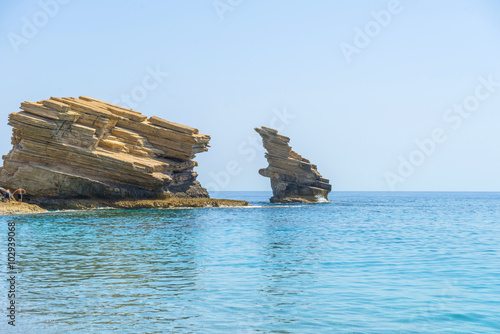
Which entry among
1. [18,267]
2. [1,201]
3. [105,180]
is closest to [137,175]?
[105,180]

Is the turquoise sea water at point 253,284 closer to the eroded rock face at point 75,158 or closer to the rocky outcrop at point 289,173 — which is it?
the eroded rock face at point 75,158

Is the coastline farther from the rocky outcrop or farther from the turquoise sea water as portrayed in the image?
the rocky outcrop

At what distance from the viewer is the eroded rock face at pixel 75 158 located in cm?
4388

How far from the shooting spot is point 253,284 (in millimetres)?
13914

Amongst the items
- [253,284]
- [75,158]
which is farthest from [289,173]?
[253,284]

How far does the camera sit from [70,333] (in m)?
9.55

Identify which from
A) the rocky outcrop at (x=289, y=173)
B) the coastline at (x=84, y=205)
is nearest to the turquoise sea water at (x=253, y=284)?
the coastline at (x=84, y=205)

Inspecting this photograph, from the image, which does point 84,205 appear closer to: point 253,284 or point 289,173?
point 253,284

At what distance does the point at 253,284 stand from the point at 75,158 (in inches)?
1344

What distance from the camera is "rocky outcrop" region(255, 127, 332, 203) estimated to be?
3001 inches

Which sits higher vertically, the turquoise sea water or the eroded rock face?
the eroded rock face

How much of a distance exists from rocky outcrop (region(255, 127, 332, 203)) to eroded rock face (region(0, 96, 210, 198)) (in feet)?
94.8

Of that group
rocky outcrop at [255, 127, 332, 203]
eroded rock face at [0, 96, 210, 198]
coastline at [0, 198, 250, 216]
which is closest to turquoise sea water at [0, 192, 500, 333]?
coastline at [0, 198, 250, 216]

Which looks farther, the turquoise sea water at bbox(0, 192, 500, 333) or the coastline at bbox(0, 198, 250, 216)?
the coastline at bbox(0, 198, 250, 216)
